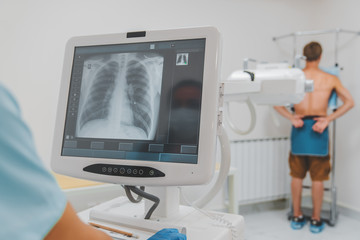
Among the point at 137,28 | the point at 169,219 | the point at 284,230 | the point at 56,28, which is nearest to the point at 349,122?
the point at 284,230

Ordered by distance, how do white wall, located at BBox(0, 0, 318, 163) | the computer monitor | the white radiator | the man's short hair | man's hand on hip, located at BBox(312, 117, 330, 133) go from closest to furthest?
1. the computer monitor
2. white wall, located at BBox(0, 0, 318, 163)
3. man's hand on hip, located at BBox(312, 117, 330, 133)
4. the man's short hair
5. the white radiator

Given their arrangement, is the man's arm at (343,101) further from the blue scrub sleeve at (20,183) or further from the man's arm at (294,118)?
the blue scrub sleeve at (20,183)

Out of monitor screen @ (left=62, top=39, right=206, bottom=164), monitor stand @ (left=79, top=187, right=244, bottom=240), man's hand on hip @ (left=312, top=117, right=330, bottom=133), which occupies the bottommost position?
monitor stand @ (left=79, top=187, right=244, bottom=240)

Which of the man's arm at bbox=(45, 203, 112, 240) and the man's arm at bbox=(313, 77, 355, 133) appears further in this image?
the man's arm at bbox=(313, 77, 355, 133)

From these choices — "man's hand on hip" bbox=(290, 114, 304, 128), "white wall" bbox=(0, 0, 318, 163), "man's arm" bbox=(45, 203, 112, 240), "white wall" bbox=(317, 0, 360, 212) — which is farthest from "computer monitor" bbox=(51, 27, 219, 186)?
"white wall" bbox=(317, 0, 360, 212)

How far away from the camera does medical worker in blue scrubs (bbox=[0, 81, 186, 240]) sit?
1.28 ft

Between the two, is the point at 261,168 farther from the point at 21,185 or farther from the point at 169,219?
the point at 21,185

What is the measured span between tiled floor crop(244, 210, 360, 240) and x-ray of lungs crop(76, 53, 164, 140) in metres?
2.24

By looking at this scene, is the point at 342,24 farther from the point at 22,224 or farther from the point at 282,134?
the point at 22,224

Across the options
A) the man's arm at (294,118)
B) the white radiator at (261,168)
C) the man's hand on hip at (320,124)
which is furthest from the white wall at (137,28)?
the man's hand on hip at (320,124)

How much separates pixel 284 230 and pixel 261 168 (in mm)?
627

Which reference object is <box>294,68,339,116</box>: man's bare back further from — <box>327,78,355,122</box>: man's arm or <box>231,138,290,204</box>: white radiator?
<box>231,138,290,204</box>: white radiator

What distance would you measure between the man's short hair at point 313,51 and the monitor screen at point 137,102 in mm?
2527

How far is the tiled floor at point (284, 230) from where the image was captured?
9.32ft
